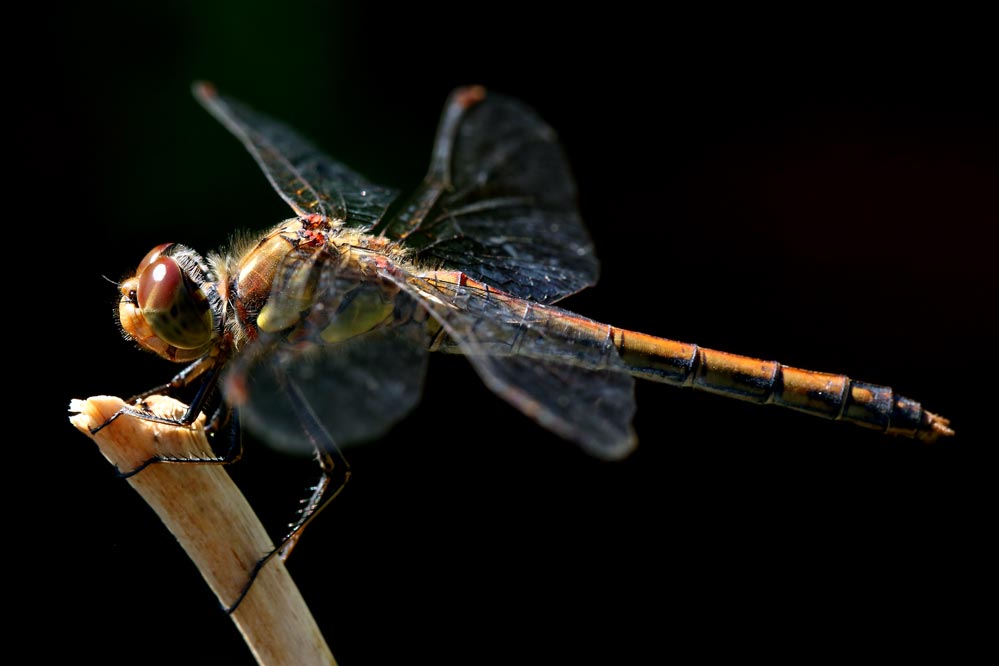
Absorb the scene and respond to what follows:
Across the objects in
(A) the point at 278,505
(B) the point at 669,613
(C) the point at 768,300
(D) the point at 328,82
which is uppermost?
(D) the point at 328,82

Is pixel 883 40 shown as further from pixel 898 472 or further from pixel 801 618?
pixel 801 618

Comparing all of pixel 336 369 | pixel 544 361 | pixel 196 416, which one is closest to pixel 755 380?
pixel 544 361

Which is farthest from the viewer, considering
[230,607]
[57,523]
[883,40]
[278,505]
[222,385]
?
[883,40]

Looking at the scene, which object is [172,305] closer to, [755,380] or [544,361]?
[544,361]

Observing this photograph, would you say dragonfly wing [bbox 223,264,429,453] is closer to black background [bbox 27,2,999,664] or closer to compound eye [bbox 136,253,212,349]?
compound eye [bbox 136,253,212,349]

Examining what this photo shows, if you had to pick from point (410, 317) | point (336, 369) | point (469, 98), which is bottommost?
point (336, 369)

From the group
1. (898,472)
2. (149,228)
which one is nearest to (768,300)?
(898,472)
